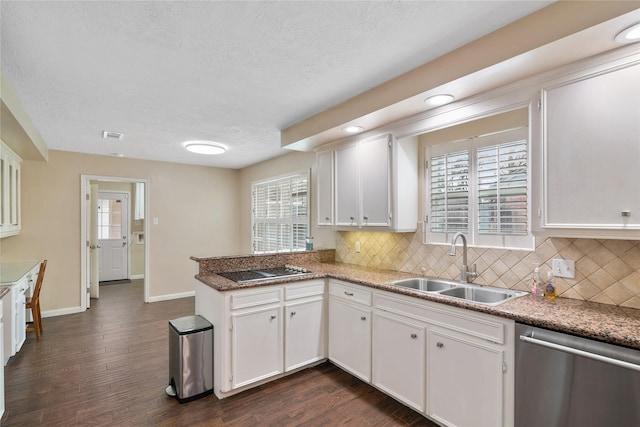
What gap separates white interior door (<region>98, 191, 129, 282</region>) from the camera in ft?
24.2

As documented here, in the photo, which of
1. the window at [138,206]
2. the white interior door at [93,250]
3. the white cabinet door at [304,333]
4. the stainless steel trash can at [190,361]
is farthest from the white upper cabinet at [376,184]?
the window at [138,206]

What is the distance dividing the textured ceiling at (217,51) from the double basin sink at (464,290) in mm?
1656

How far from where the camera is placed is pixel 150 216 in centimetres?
554

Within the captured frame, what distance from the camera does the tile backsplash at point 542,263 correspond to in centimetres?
183

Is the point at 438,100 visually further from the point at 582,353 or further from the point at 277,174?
the point at 277,174

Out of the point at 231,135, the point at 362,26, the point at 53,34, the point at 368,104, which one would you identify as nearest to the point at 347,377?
the point at 368,104

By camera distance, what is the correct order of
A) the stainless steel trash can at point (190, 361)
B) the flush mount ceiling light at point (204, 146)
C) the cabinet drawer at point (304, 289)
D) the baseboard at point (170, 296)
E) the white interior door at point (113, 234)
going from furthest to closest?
the white interior door at point (113, 234) → the baseboard at point (170, 296) → the flush mount ceiling light at point (204, 146) → the cabinet drawer at point (304, 289) → the stainless steel trash can at point (190, 361)

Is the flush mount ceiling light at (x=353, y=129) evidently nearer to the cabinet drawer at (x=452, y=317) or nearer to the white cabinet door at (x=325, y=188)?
the white cabinet door at (x=325, y=188)

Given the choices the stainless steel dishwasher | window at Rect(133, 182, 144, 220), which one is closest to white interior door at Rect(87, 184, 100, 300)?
window at Rect(133, 182, 144, 220)

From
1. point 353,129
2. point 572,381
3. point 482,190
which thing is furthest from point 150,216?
point 572,381

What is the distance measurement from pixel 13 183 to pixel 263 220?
3.37m

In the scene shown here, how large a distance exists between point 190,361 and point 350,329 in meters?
1.32

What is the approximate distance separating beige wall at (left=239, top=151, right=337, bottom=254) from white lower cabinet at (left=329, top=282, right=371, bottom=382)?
1206 mm

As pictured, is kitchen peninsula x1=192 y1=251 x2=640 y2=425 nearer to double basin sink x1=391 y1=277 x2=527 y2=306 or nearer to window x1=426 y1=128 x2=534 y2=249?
double basin sink x1=391 y1=277 x2=527 y2=306
